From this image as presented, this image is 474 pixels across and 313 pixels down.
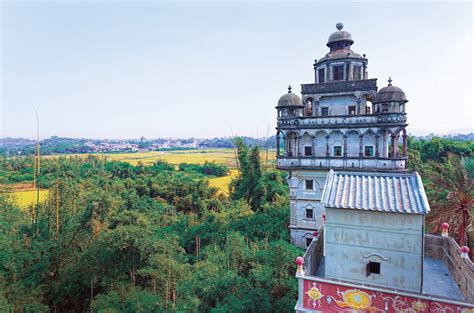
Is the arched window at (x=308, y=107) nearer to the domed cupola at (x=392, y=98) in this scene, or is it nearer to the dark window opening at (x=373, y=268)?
the domed cupola at (x=392, y=98)

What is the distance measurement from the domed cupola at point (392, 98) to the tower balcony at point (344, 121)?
0.39m

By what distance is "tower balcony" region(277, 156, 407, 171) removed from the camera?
16219 millimetres

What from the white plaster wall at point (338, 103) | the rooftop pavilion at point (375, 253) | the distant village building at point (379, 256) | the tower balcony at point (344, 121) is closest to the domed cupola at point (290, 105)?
the tower balcony at point (344, 121)

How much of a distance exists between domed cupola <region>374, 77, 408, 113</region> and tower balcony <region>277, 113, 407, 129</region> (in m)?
0.39

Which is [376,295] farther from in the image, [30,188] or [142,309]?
[30,188]

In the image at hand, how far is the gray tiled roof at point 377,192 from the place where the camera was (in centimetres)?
681

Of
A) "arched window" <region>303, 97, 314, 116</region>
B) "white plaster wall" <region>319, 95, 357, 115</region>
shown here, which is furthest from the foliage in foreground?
"white plaster wall" <region>319, 95, 357, 115</region>

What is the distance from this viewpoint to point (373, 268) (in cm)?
706

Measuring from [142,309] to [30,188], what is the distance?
4127 centimetres

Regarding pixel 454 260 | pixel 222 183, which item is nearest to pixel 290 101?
pixel 454 260

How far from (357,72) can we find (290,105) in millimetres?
4929

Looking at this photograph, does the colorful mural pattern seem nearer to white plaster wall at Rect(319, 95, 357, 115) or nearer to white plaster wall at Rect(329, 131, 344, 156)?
white plaster wall at Rect(329, 131, 344, 156)

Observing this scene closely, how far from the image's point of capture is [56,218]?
64.8 feet

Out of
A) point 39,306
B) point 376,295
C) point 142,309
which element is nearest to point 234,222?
point 142,309
